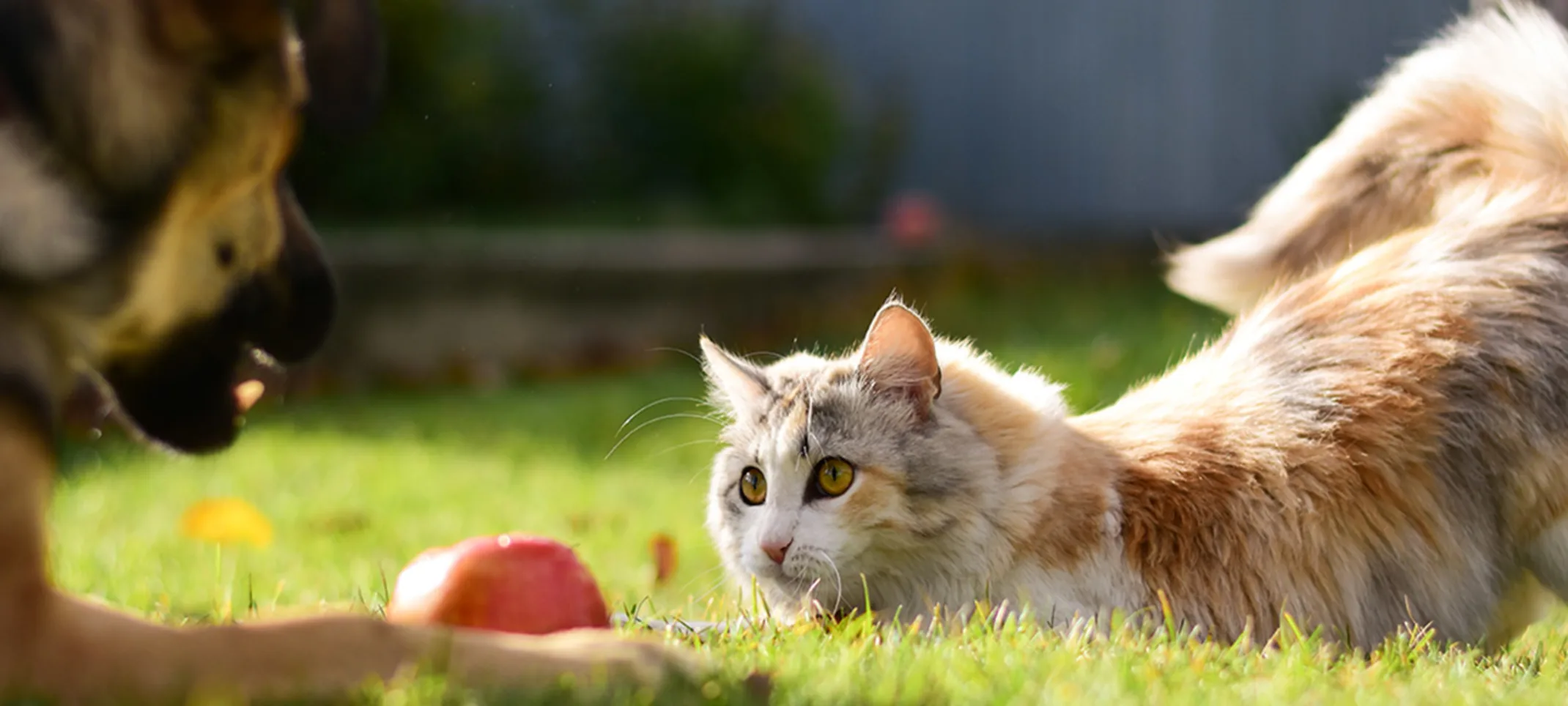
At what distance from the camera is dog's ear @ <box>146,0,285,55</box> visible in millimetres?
2184

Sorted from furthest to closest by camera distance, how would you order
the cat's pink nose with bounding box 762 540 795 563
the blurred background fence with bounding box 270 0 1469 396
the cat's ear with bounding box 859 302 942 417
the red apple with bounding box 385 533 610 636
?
the blurred background fence with bounding box 270 0 1469 396 → the cat's ear with bounding box 859 302 942 417 → the cat's pink nose with bounding box 762 540 795 563 → the red apple with bounding box 385 533 610 636

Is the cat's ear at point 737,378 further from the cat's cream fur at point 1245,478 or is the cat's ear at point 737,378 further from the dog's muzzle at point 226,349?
the dog's muzzle at point 226,349

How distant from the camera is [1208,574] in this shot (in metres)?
2.71

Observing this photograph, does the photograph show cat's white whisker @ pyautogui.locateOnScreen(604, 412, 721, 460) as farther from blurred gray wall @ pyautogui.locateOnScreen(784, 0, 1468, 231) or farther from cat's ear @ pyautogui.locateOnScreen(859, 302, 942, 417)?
blurred gray wall @ pyautogui.locateOnScreen(784, 0, 1468, 231)

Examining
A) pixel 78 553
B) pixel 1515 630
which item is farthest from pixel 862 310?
pixel 1515 630

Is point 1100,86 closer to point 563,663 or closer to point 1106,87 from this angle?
point 1106,87

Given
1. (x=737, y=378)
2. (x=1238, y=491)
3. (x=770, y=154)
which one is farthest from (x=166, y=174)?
(x=770, y=154)

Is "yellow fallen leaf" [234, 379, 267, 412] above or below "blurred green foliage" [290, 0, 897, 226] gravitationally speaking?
above

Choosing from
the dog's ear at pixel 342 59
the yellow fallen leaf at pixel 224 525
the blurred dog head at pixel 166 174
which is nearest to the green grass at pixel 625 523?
the yellow fallen leaf at pixel 224 525

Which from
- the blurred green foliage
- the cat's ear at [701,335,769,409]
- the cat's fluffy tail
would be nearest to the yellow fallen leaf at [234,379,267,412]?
the cat's ear at [701,335,769,409]

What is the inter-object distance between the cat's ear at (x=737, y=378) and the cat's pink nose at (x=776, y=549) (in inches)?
14.1

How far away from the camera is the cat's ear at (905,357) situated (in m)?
2.82

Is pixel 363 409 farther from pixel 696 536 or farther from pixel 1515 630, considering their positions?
pixel 1515 630

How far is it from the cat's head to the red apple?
14.5 inches
